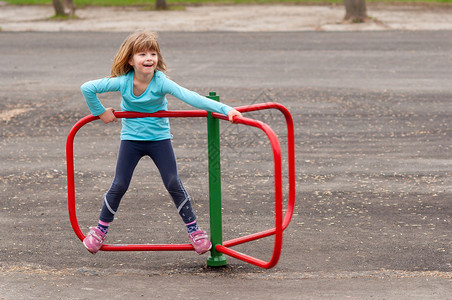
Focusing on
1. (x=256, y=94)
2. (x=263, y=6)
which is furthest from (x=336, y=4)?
(x=256, y=94)

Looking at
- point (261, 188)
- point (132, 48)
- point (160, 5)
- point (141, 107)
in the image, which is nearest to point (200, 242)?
point (141, 107)

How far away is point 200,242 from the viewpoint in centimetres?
518

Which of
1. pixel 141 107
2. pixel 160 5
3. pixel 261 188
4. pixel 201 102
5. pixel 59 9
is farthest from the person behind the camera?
pixel 160 5

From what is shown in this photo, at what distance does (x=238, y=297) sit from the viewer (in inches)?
183

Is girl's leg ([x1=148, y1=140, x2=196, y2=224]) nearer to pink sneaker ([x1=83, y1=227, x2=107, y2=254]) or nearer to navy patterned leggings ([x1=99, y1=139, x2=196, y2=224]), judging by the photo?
navy patterned leggings ([x1=99, y1=139, x2=196, y2=224])

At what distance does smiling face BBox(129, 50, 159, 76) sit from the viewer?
4879 mm

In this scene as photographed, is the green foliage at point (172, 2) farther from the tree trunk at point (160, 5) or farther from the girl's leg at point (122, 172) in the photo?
the girl's leg at point (122, 172)

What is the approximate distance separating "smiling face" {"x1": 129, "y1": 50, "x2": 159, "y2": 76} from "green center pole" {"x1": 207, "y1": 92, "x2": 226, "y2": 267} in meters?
0.42

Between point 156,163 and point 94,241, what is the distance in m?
0.67

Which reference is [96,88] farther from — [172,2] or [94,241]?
[172,2]

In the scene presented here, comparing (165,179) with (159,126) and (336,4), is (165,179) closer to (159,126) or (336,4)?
(159,126)

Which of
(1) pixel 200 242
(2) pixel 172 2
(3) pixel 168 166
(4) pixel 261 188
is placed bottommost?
(2) pixel 172 2

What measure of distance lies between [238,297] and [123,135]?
132 centimetres

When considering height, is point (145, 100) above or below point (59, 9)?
above
